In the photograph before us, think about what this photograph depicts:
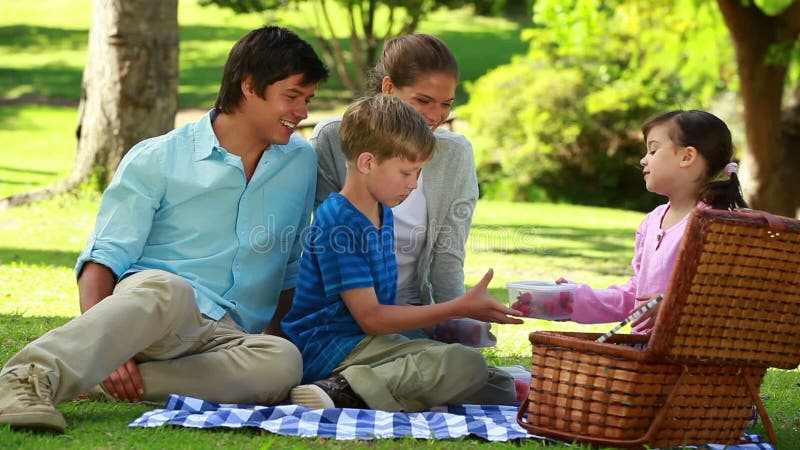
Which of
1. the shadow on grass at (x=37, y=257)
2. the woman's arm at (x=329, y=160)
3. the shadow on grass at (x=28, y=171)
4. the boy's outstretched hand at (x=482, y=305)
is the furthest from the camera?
the shadow on grass at (x=28, y=171)

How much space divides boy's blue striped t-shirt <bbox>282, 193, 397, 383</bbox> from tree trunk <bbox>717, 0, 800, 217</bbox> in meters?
9.65

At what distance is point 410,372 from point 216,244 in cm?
92

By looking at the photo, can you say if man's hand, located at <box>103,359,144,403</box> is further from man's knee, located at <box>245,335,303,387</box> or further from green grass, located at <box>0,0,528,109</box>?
green grass, located at <box>0,0,528,109</box>

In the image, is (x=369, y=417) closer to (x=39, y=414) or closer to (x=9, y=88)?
(x=39, y=414)

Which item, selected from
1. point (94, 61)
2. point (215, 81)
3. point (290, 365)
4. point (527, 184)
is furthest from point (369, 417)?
point (215, 81)

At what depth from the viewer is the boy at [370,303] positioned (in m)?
3.89

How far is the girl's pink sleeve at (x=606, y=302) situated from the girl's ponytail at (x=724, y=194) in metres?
0.38

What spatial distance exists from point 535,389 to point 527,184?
542 inches

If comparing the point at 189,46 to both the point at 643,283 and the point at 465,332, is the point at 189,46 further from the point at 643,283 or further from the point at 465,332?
the point at 643,283

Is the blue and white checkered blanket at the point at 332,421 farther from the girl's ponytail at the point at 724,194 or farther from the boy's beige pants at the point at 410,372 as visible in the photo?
the girl's ponytail at the point at 724,194

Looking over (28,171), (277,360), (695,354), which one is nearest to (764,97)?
(28,171)

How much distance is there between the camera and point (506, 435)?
3578 mm

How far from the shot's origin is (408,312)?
12.7 feet

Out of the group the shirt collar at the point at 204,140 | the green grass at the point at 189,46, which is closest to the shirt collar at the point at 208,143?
the shirt collar at the point at 204,140
